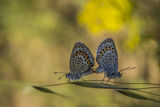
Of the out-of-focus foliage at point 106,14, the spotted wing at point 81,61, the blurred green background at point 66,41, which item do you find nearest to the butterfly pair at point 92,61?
the spotted wing at point 81,61

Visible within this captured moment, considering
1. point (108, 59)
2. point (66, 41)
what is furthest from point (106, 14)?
Answer: point (108, 59)

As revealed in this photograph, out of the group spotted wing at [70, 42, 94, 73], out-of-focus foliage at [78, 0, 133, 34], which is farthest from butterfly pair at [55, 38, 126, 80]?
out-of-focus foliage at [78, 0, 133, 34]

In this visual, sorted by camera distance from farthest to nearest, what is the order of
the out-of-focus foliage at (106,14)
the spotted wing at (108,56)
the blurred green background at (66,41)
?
the out-of-focus foliage at (106,14) < the blurred green background at (66,41) < the spotted wing at (108,56)

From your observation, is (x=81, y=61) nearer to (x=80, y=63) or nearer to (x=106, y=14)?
(x=80, y=63)

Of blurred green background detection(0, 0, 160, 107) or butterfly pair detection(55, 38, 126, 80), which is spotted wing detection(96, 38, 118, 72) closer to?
butterfly pair detection(55, 38, 126, 80)

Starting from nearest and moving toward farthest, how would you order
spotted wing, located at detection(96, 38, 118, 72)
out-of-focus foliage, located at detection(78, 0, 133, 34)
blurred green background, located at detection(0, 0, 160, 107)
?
spotted wing, located at detection(96, 38, 118, 72)
blurred green background, located at detection(0, 0, 160, 107)
out-of-focus foliage, located at detection(78, 0, 133, 34)

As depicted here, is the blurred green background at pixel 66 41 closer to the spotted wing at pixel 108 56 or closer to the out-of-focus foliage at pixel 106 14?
the out-of-focus foliage at pixel 106 14

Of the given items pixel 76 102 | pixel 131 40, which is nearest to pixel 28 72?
pixel 76 102

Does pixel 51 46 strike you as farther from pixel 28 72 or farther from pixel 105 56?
pixel 105 56

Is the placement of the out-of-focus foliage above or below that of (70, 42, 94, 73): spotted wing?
above
